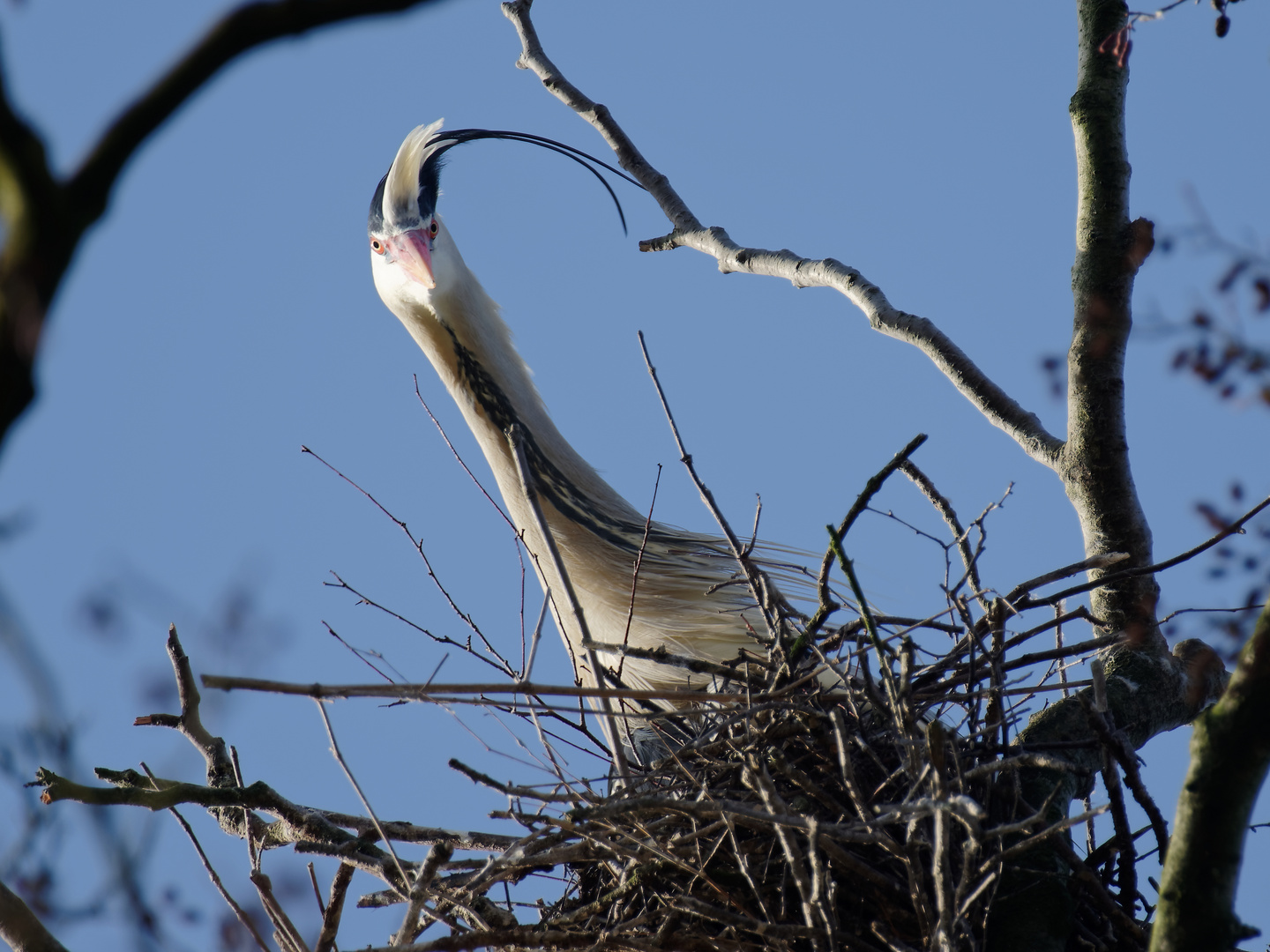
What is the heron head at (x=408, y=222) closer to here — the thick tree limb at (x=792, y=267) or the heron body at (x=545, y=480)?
the heron body at (x=545, y=480)

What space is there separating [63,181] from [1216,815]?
4.30ft

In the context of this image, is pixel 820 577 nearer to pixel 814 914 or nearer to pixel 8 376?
Answer: pixel 814 914

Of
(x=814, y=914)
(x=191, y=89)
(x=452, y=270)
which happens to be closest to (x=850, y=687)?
(x=814, y=914)

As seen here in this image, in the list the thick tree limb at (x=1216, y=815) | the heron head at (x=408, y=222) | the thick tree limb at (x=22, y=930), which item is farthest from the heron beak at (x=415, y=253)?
the thick tree limb at (x=1216, y=815)

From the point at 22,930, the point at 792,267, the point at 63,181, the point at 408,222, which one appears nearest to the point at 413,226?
the point at 408,222

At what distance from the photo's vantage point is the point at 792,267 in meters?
3.10

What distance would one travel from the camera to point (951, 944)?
5.06 ft

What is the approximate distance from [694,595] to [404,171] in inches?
69.6

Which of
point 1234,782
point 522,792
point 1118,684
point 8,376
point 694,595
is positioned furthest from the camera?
point 694,595

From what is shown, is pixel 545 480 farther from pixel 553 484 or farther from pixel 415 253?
pixel 415 253

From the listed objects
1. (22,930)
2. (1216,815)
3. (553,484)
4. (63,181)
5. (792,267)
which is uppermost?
(792,267)

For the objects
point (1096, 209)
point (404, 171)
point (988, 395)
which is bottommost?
point (988, 395)

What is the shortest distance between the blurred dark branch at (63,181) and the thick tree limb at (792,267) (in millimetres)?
2211

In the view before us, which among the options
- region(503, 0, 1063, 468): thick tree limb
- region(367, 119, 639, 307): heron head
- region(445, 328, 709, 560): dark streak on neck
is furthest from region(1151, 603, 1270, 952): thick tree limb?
region(367, 119, 639, 307): heron head
